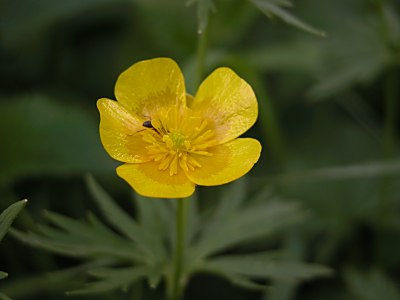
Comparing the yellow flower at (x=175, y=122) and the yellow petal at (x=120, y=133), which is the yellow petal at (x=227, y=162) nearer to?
the yellow flower at (x=175, y=122)

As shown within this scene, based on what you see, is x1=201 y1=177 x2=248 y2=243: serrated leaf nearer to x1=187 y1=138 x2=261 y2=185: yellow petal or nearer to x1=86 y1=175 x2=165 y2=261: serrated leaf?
x1=86 y1=175 x2=165 y2=261: serrated leaf

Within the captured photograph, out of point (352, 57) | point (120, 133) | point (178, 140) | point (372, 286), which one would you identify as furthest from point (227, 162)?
point (352, 57)

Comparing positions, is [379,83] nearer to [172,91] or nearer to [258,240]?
[258,240]

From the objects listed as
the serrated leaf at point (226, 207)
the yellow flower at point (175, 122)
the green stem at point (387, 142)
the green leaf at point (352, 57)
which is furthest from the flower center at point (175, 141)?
the green stem at point (387, 142)

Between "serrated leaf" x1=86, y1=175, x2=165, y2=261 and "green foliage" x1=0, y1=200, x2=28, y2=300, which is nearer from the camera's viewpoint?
"green foliage" x1=0, y1=200, x2=28, y2=300

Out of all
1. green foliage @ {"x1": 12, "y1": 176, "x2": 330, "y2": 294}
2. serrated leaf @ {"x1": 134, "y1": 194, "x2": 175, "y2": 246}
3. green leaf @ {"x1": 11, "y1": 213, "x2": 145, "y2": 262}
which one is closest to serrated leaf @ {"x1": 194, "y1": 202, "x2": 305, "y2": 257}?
green foliage @ {"x1": 12, "y1": 176, "x2": 330, "y2": 294}

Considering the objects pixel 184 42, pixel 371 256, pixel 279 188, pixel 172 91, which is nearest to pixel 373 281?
pixel 371 256

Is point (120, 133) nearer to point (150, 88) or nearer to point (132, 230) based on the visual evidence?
point (150, 88)
